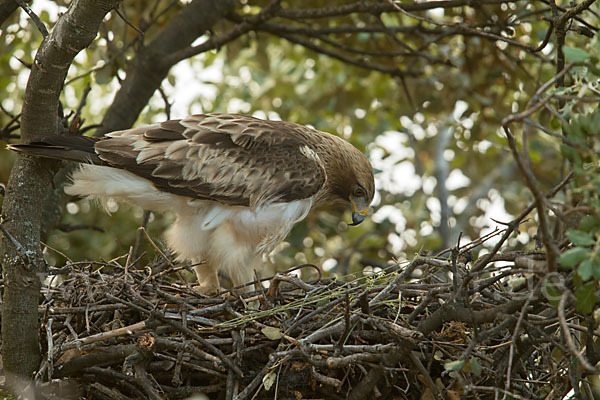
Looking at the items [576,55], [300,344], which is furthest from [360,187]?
[576,55]

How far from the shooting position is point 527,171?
2381mm

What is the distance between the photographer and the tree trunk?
3451 millimetres

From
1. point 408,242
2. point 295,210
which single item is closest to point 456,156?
point 408,242

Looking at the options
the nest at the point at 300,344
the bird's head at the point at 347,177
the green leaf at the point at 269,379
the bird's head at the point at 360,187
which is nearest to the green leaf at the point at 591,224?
the nest at the point at 300,344

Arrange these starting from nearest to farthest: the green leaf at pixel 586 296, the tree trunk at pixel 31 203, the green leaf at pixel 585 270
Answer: the green leaf at pixel 585 270
the green leaf at pixel 586 296
the tree trunk at pixel 31 203

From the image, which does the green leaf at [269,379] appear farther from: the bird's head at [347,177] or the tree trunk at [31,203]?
the bird's head at [347,177]

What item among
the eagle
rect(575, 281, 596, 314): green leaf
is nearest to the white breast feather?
the eagle

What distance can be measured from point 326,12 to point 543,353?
129 inches

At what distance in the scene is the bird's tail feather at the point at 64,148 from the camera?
12.3 feet

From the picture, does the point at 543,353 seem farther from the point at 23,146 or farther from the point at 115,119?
the point at 115,119

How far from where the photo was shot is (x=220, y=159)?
500 centimetres

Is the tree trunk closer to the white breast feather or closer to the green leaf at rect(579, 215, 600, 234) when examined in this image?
the white breast feather

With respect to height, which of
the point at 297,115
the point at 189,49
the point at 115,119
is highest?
the point at 297,115

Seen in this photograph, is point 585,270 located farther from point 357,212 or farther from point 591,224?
point 357,212
